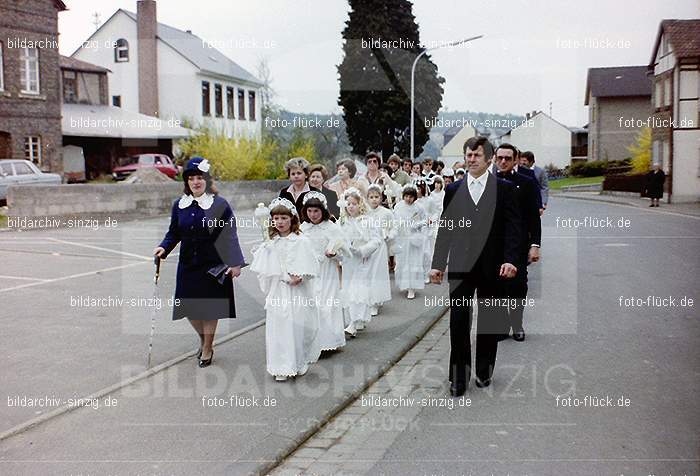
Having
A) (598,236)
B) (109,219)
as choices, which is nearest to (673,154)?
(598,236)

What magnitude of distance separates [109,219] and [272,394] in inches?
706

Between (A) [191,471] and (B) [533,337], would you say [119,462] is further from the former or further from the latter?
(B) [533,337]

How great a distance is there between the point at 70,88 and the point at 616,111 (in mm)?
52612

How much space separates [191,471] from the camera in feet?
15.9

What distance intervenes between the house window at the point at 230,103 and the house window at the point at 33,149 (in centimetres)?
1995

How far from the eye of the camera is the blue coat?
7.40 m

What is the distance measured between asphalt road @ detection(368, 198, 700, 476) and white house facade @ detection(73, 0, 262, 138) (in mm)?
41251

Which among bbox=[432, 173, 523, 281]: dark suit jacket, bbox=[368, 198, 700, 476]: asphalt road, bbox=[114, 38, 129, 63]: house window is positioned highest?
bbox=[114, 38, 129, 63]: house window

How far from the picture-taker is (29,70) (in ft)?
112

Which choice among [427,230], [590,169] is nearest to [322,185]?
[427,230]

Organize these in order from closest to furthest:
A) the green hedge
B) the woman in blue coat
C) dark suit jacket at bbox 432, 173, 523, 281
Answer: dark suit jacket at bbox 432, 173, 523, 281, the woman in blue coat, the green hedge

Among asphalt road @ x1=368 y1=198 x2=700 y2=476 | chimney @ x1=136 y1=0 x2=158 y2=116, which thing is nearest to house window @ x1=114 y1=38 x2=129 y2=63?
chimney @ x1=136 y1=0 x2=158 y2=116

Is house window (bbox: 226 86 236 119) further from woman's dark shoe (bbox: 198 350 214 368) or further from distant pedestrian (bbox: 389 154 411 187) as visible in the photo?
woman's dark shoe (bbox: 198 350 214 368)

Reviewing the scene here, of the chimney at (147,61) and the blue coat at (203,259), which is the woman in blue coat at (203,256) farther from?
the chimney at (147,61)
